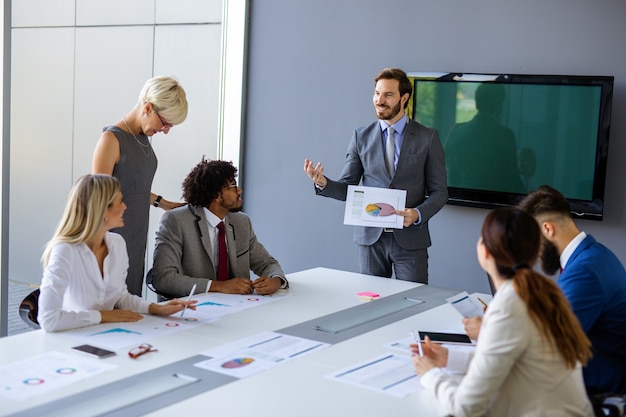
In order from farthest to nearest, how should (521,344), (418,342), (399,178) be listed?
(399,178)
(418,342)
(521,344)

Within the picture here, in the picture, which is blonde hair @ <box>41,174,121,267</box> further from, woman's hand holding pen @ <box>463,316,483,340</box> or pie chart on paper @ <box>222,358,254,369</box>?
woman's hand holding pen @ <box>463,316,483,340</box>

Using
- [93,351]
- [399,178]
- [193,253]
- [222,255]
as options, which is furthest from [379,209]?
[93,351]

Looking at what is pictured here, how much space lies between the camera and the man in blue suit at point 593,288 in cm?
262

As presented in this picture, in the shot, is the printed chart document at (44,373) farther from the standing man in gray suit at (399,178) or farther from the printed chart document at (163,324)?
the standing man in gray suit at (399,178)

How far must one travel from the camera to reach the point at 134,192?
3748 millimetres

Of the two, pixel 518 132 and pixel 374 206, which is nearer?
pixel 374 206

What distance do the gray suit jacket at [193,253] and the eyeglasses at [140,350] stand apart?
0.87 metres

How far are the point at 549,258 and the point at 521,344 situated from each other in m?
0.93

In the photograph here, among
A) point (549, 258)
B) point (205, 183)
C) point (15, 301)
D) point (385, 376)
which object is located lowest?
point (15, 301)

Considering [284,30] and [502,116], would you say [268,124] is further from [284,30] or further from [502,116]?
[502,116]

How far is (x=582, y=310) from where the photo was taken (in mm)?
2613

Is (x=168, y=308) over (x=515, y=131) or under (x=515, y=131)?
under

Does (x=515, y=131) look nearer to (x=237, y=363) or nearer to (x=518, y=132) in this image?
(x=518, y=132)

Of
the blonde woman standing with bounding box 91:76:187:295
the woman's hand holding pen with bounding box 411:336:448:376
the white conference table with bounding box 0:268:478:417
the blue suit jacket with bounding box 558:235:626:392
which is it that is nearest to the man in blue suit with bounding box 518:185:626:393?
the blue suit jacket with bounding box 558:235:626:392
